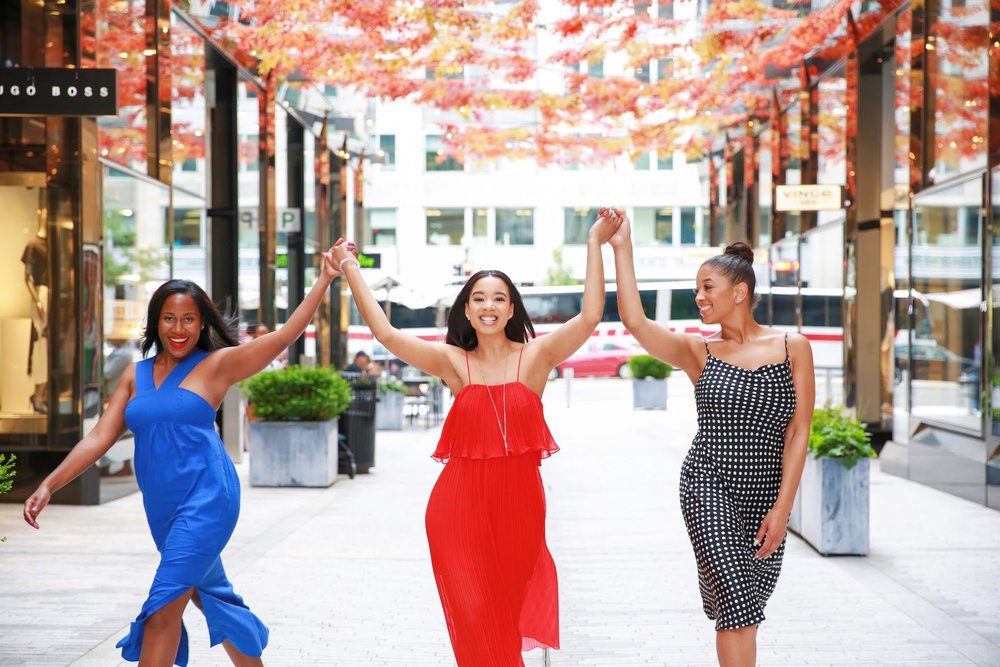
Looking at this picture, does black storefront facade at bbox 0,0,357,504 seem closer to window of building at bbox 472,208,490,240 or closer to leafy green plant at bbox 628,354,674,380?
leafy green plant at bbox 628,354,674,380

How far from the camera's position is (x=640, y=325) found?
14.3ft

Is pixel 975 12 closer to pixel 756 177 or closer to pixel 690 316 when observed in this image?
pixel 756 177

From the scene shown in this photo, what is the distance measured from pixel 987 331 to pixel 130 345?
27.6ft

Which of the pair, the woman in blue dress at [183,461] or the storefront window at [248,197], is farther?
the storefront window at [248,197]

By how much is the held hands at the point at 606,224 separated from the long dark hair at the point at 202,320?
1419 millimetres

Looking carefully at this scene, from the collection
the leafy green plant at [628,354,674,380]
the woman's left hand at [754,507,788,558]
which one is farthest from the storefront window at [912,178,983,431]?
the leafy green plant at [628,354,674,380]

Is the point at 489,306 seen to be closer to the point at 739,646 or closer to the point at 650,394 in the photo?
the point at 739,646

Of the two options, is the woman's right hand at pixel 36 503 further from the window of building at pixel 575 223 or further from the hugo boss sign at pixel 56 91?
the window of building at pixel 575 223

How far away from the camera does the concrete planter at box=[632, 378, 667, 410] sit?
26.3 m

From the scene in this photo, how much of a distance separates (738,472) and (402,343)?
4.12 feet

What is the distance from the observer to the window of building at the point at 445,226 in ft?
164

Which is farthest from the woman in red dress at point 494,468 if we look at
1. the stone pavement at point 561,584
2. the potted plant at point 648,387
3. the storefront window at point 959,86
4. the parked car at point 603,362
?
the parked car at point 603,362

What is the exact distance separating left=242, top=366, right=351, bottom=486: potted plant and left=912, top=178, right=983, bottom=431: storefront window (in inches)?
248

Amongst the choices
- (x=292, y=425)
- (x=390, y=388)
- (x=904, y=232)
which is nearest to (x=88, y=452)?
(x=292, y=425)
